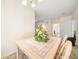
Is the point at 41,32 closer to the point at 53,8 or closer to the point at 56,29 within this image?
the point at 56,29

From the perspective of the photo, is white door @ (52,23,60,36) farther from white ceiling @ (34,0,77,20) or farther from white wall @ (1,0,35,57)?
white wall @ (1,0,35,57)

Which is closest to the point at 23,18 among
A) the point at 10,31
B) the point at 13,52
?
the point at 10,31

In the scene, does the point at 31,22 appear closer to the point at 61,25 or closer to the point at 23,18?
the point at 23,18

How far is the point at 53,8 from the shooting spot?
1.37 meters

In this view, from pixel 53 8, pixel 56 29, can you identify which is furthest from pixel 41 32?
pixel 53 8

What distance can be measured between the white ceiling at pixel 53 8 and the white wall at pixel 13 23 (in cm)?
11

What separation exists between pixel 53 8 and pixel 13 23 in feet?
1.84

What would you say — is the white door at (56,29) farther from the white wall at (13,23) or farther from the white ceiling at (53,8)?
the white wall at (13,23)

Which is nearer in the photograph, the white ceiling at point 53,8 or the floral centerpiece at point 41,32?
the white ceiling at point 53,8

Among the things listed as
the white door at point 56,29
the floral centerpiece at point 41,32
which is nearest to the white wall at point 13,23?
the floral centerpiece at point 41,32

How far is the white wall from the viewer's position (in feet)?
4.35

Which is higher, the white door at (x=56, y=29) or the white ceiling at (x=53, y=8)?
the white ceiling at (x=53, y=8)

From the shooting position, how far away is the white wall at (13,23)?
4.35ft

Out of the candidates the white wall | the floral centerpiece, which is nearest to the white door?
the floral centerpiece
